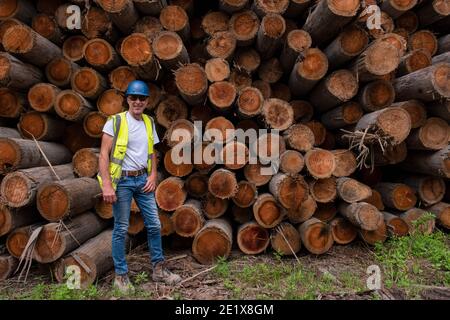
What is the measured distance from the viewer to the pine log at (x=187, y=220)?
186 inches

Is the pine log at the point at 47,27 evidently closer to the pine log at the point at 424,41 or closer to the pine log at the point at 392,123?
the pine log at the point at 392,123

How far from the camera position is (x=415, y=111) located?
5.08 meters

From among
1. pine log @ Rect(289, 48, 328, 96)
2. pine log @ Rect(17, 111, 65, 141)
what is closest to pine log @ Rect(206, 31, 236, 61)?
pine log @ Rect(289, 48, 328, 96)

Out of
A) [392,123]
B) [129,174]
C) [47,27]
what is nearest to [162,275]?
[129,174]

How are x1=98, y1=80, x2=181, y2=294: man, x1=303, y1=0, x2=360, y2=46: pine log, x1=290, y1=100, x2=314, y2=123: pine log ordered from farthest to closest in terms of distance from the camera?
x1=290, y1=100, x2=314, y2=123: pine log < x1=303, y1=0, x2=360, y2=46: pine log < x1=98, y1=80, x2=181, y2=294: man

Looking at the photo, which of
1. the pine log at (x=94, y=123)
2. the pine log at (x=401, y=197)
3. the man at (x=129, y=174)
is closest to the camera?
the man at (x=129, y=174)

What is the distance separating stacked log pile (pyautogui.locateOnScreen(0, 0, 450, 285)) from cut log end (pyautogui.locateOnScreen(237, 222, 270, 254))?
0.01 m

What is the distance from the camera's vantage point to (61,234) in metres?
4.21

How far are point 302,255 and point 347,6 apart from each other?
3.07 m

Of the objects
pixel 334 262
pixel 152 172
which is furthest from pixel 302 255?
pixel 152 172

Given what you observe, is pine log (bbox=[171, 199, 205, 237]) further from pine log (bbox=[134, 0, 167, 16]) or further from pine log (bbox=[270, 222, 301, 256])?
pine log (bbox=[134, 0, 167, 16])

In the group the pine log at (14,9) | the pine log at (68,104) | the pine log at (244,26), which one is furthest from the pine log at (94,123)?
the pine log at (244,26)

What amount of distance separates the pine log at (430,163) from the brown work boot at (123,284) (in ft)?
13.2

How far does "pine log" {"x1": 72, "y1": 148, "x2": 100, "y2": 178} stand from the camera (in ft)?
16.1
